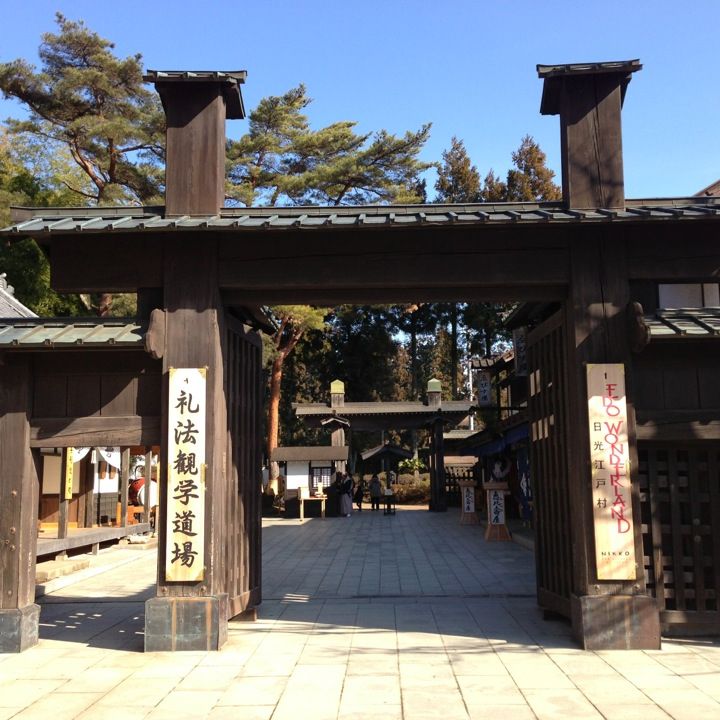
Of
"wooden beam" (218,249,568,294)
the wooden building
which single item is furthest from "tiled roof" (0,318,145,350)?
"wooden beam" (218,249,568,294)

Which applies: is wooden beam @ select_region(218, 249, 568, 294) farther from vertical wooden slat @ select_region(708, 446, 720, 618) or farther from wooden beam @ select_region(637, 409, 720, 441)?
vertical wooden slat @ select_region(708, 446, 720, 618)

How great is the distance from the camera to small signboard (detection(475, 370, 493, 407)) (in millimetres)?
25772

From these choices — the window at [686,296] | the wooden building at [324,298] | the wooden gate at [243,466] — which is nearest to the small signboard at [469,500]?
the wooden gate at [243,466]

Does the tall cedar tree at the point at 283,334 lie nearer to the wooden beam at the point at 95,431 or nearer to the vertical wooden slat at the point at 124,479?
the vertical wooden slat at the point at 124,479

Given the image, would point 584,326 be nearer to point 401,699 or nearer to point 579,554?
point 579,554

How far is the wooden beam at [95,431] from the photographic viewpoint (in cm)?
785

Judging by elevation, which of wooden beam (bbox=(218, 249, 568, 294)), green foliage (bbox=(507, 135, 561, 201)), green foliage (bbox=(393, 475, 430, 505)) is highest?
green foliage (bbox=(507, 135, 561, 201))

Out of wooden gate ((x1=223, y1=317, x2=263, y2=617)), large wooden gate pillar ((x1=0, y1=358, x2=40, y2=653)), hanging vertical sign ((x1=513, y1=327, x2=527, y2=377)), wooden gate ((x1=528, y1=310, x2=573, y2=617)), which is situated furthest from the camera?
hanging vertical sign ((x1=513, y1=327, x2=527, y2=377))

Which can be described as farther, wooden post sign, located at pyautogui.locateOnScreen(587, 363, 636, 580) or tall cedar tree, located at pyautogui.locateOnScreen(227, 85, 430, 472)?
tall cedar tree, located at pyautogui.locateOnScreen(227, 85, 430, 472)

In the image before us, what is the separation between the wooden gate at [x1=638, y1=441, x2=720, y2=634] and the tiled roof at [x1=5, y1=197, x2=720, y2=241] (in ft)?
8.32

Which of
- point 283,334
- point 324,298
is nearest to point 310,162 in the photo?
point 283,334

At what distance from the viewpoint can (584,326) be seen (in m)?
7.89

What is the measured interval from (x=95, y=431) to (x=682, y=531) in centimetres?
647

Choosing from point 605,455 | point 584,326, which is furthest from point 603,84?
point 605,455
